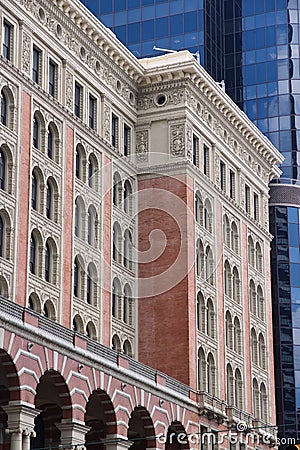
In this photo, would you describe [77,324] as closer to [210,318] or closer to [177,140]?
[210,318]

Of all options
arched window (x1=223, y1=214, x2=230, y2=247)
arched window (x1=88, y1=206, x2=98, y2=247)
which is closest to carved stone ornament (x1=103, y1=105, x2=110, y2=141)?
arched window (x1=88, y1=206, x2=98, y2=247)

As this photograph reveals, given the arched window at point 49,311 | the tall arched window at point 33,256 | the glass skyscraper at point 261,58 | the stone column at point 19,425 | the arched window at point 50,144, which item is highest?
the glass skyscraper at point 261,58

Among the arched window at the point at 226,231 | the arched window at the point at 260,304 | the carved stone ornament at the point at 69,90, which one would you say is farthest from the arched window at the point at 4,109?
the arched window at the point at 260,304

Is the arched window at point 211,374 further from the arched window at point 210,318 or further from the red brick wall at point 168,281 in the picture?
the red brick wall at point 168,281

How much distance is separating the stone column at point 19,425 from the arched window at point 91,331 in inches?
741

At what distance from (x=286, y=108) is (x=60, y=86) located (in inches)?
1810

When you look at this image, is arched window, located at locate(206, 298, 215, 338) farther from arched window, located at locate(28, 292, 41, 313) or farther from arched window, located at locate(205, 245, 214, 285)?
arched window, located at locate(28, 292, 41, 313)

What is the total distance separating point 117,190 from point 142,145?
527 cm

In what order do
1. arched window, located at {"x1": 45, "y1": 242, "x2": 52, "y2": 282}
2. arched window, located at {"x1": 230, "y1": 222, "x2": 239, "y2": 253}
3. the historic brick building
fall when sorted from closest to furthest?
the historic brick building → arched window, located at {"x1": 45, "y1": 242, "x2": 52, "y2": 282} → arched window, located at {"x1": 230, "y1": 222, "x2": 239, "y2": 253}

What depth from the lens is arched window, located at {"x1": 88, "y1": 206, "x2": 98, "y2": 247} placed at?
7338 centimetres

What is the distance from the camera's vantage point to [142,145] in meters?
81.7

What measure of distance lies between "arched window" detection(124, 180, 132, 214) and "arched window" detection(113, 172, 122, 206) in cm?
131

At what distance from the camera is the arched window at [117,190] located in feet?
255

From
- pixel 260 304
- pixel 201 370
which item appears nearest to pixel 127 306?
pixel 201 370
